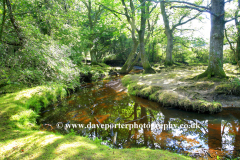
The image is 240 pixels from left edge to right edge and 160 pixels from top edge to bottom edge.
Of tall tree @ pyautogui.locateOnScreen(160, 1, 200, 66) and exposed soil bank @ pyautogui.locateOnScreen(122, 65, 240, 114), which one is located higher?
tall tree @ pyautogui.locateOnScreen(160, 1, 200, 66)

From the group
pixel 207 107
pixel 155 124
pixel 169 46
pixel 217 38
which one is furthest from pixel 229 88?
pixel 169 46

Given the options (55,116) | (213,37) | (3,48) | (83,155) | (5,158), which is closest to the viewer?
(5,158)

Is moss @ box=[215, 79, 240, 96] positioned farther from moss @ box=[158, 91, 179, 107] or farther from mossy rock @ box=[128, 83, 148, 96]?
mossy rock @ box=[128, 83, 148, 96]

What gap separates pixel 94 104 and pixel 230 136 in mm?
5540

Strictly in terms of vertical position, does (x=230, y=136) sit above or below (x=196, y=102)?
below

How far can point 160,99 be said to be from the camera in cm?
664

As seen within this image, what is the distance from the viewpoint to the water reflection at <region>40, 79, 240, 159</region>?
341cm

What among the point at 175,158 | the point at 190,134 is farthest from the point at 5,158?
the point at 190,134

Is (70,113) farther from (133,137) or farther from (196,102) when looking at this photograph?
(196,102)

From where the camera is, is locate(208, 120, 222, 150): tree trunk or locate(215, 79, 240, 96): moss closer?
locate(208, 120, 222, 150): tree trunk

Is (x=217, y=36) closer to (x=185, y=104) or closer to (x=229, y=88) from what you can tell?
(x=229, y=88)

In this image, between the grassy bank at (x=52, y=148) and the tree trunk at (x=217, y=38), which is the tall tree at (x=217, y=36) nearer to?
the tree trunk at (x=217, y=38)

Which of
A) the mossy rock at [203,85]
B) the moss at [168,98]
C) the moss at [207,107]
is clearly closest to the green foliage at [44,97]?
the moss at [168,98]

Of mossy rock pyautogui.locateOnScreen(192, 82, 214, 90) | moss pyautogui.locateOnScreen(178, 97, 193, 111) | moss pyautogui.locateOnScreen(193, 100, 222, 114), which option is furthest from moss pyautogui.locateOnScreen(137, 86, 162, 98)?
moss pyautogui.locateOnScreen(193, 100, 222, 114)
